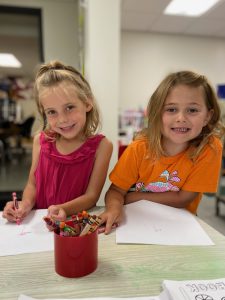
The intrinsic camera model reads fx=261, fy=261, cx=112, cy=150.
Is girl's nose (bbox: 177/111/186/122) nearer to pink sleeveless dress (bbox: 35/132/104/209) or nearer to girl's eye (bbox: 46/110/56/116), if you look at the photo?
pink sleeveless dress (bbox: 35/132/104/209)

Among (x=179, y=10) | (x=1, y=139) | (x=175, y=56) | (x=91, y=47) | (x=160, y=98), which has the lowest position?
(x=1, y=139)

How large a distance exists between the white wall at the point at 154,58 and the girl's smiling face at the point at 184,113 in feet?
10.8

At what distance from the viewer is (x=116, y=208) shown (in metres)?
0.80

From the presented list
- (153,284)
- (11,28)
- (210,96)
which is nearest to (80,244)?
(153,284)

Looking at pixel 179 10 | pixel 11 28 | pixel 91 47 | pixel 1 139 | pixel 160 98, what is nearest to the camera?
pixel 160 98

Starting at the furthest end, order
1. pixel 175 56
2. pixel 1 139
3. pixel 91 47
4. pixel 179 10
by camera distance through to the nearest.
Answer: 1. pixel 1 139
2. pixel 175 56
3. pixel 179 10
4. pixel 91 47

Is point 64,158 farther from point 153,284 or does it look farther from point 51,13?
point 51,13

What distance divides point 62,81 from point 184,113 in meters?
0.45

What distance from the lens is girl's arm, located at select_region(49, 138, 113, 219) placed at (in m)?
0.84

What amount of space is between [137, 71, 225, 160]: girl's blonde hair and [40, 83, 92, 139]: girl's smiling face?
0.26 meters

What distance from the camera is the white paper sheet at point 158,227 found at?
65 centimetres

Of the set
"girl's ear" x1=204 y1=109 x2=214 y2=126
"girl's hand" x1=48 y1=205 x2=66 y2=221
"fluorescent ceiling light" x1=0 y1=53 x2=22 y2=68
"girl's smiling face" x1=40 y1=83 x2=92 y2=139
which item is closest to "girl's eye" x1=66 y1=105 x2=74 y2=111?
"girl's smiling face" x1=40 y1=83 x2=92 y2=139

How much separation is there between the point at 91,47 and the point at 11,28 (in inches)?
106

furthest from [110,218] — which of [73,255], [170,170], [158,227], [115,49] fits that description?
[115,49]
